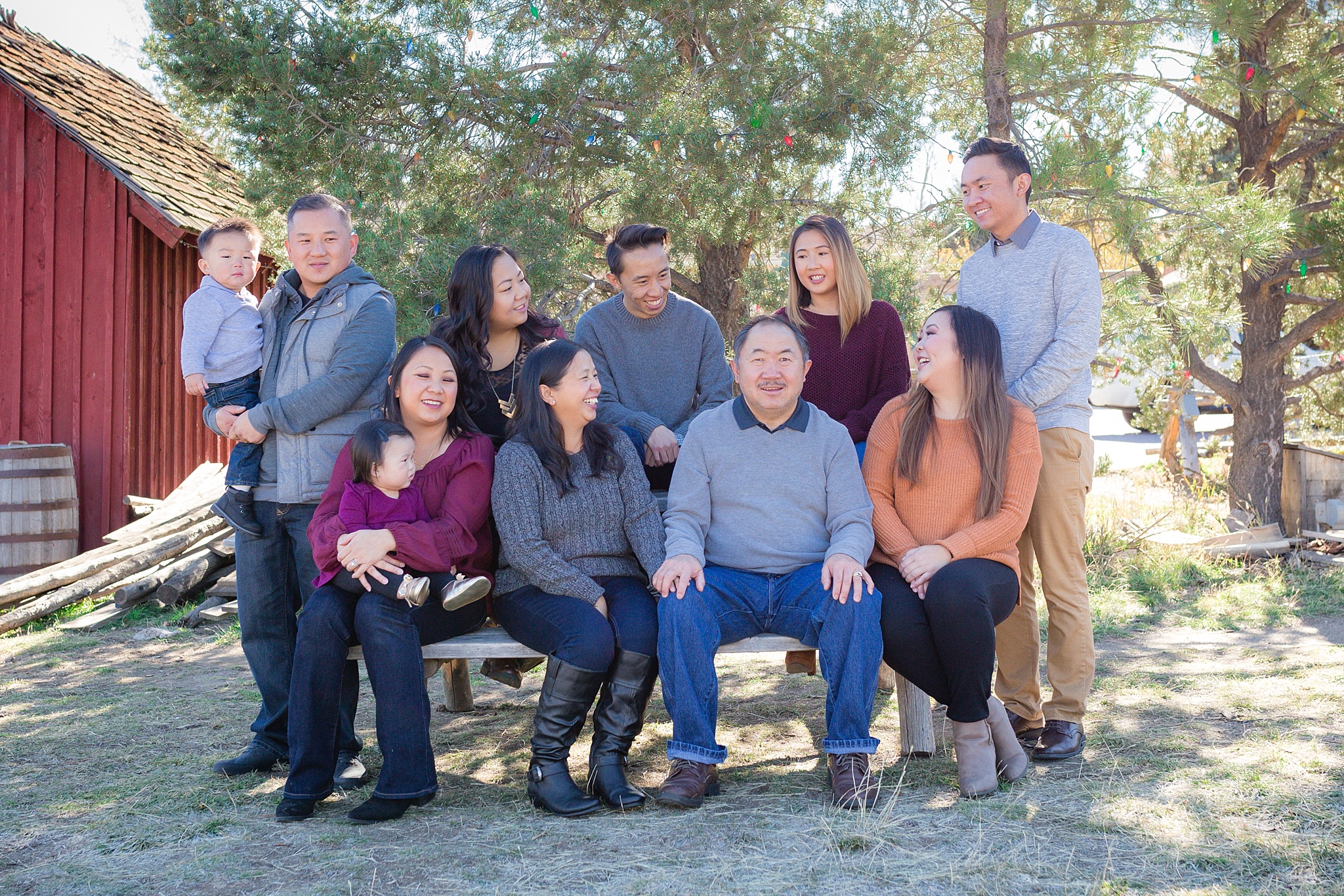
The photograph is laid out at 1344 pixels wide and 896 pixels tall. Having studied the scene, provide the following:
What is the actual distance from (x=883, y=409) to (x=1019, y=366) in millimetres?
520

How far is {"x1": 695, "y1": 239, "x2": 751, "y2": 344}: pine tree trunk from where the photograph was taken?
841cm

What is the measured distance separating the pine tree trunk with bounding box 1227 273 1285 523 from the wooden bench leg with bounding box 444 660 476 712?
296 inches

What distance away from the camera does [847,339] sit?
13.5ft

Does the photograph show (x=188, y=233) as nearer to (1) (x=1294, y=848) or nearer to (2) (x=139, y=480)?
(2) (x=139, y=480)

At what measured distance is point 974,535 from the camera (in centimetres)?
341

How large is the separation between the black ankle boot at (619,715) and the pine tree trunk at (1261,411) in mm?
7788

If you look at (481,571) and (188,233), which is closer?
(481,571)

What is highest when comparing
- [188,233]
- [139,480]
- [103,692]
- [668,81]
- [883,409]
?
[668,81]

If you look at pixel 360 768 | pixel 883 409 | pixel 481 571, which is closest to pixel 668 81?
pixel 883 409

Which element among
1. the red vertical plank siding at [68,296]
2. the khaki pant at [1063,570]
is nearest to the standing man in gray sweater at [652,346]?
the khaki pant at [1063,570]

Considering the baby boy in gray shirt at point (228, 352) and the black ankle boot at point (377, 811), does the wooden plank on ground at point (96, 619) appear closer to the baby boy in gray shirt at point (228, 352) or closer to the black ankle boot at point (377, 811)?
the baby boy in gray shirt at point (228, 352)

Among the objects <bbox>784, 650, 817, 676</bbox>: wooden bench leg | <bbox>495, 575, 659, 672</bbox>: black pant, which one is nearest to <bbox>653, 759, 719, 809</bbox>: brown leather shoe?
<bbox>495, 575, 659, 672</bbox>: black pant

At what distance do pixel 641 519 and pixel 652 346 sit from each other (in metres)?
1.00

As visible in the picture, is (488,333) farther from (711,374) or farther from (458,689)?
(458,689)
